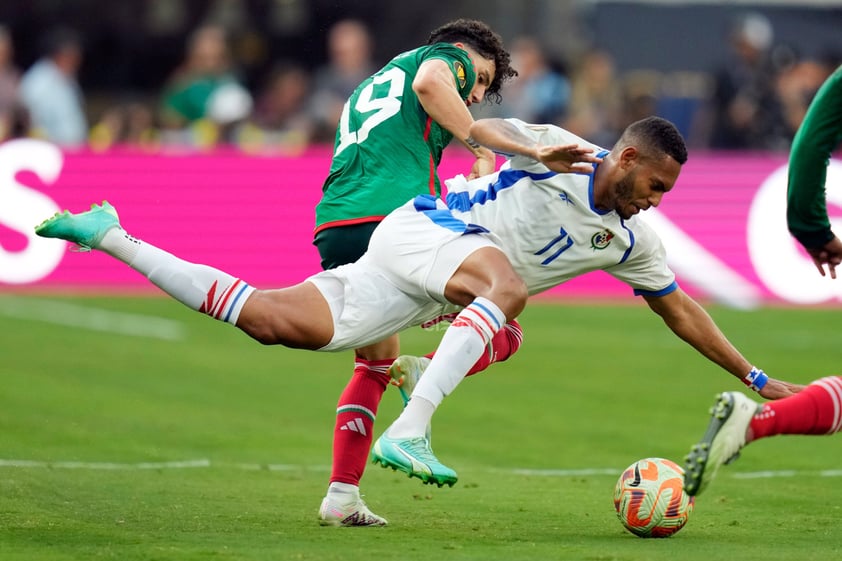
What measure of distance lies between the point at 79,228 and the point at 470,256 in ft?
6.29

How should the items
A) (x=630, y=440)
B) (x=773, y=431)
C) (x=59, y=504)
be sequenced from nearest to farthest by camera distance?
(x=773, y=431)
(x=59, y=504)
(x=630, y=440)

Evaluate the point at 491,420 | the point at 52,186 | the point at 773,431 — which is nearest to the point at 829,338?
the point at 491,420

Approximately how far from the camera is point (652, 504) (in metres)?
7.64

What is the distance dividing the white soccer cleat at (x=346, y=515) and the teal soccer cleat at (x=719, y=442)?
1871 millimetres

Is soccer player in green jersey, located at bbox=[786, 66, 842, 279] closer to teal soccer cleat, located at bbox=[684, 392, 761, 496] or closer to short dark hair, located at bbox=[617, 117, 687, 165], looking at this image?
short dark hair, located at bbox=[617, 117, 687, 165]

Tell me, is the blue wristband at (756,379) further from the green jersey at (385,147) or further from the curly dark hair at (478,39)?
the curly dark hair at (478,39)

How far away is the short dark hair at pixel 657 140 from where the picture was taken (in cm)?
754

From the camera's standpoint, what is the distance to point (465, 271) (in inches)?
297

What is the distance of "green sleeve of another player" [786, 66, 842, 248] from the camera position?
693 centimetres

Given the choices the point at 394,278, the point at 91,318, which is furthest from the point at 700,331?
the point at 91,318

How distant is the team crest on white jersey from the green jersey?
3.26ft

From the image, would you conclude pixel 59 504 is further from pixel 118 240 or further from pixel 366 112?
pixel 366 112

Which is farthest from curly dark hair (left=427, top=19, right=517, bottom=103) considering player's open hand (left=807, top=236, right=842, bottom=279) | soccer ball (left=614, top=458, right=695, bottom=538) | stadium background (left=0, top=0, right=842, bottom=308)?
stadium background (left=0, top=0, right=842, bottom=308)

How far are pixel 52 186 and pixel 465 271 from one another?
1263cm
